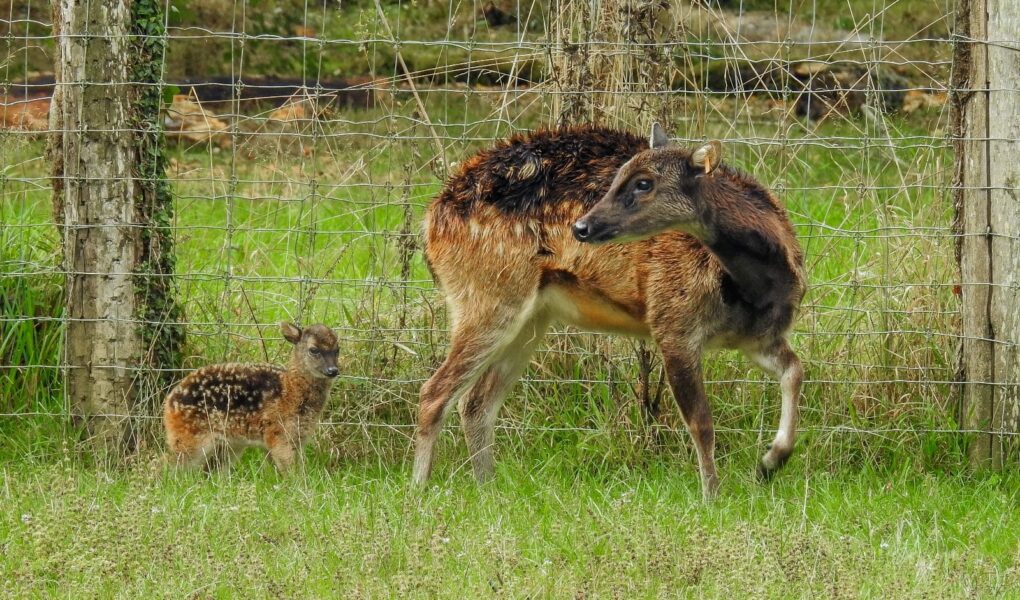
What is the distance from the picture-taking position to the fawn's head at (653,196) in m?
6.74

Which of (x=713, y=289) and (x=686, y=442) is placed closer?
(x=713, y=289)

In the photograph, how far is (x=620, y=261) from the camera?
7.19 meters

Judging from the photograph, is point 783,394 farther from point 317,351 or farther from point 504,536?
point 317,351

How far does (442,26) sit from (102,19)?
31.6ft

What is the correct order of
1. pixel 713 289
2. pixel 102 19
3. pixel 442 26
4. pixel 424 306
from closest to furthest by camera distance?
pixel 713 289
pixel 102 19
pixel 424 306
pixel 442 26

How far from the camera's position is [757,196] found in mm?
7289

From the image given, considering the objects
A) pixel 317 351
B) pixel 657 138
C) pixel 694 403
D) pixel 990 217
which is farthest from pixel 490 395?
pixel 990 217

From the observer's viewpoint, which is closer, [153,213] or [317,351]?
[317,351]

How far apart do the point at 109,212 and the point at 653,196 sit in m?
2.83

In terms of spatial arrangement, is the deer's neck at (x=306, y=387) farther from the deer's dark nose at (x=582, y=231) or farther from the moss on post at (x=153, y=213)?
the deer's dark nose at (x=582, y=231)

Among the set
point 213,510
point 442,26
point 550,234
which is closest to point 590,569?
point 213,510

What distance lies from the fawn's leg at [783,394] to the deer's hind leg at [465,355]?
116 centimetres

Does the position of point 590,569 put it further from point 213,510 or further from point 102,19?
point 102,19

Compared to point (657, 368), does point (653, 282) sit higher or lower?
higher
